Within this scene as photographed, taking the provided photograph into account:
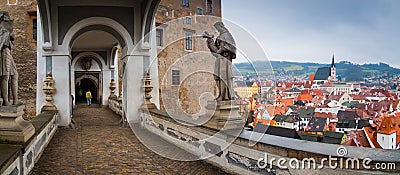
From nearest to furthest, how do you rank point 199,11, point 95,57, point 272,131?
point 272,131
point 95,57
point 199,11

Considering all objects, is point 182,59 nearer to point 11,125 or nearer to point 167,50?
point 167,50

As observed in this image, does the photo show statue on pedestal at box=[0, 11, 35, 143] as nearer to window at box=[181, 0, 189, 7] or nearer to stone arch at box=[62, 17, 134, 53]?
stone arch at box=[62, 17, 134, 53]

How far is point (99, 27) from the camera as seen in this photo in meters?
10.7

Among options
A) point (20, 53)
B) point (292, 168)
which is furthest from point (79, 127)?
point (20, 53)

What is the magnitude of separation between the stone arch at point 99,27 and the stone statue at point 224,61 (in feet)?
19.8

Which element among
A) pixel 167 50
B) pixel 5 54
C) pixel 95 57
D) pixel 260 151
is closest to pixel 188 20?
pixel 167 50

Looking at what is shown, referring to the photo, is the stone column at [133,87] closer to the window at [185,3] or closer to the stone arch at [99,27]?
the stone arch at [99,27]

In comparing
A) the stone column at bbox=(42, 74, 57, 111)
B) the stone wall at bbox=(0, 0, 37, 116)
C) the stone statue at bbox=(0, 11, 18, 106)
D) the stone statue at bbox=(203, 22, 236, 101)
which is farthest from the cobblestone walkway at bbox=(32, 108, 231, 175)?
the stone wall at bbox=(0, 0, 37, 116)

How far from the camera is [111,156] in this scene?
607 cm

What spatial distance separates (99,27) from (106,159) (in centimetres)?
601

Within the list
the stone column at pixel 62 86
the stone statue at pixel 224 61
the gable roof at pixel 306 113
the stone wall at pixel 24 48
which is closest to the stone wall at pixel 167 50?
the stone wall at pixel 24 48

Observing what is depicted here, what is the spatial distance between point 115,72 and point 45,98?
9669mm

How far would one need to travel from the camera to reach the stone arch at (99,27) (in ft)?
32.9

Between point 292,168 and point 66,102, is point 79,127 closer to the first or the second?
point 66,102
